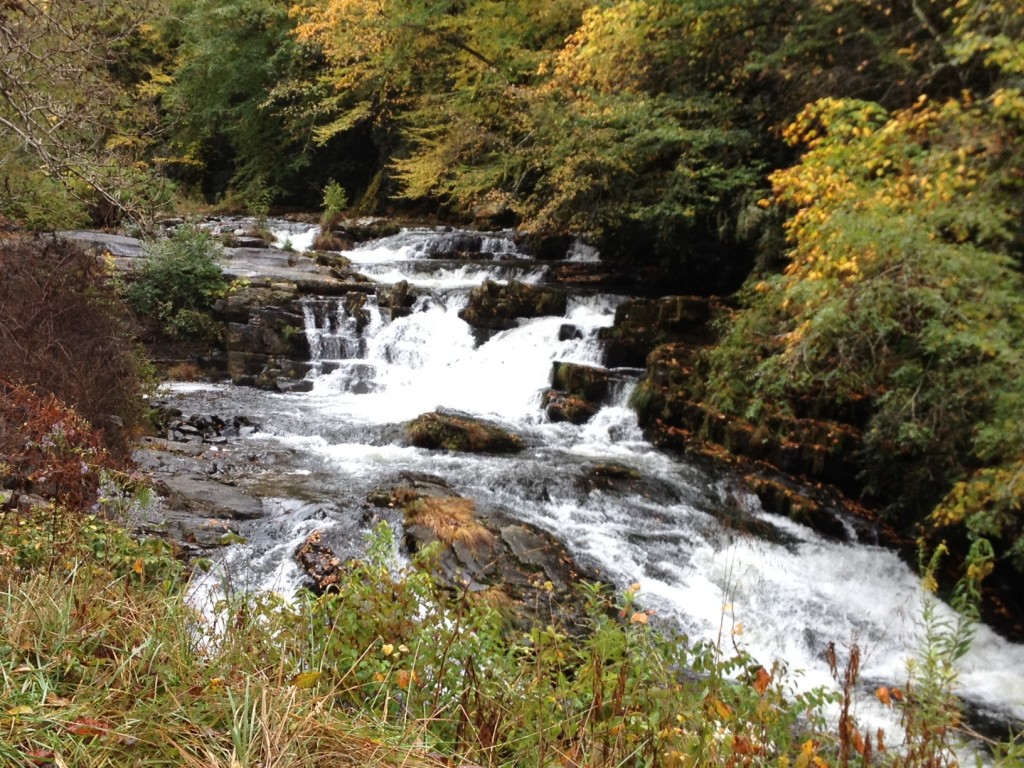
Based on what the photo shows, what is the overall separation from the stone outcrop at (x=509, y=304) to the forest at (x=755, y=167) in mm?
1283

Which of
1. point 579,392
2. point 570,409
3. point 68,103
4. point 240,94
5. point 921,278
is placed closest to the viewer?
point 68,103

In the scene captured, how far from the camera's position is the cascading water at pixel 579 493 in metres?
5.59

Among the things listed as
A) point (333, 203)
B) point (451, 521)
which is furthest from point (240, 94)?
point (451, 521)

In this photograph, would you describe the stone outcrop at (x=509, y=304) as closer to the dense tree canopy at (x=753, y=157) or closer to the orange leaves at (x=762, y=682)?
the dense tree canopy at (x=753, y=157)

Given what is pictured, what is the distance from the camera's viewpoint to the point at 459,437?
900 centimetres

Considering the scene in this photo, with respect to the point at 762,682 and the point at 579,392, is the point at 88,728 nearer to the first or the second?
the point at 762,682

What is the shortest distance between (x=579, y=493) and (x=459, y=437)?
78.5 inches

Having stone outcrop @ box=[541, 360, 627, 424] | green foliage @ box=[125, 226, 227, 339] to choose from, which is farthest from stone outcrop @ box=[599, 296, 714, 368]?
green foliage @ box=[125, 226, 227, 339]

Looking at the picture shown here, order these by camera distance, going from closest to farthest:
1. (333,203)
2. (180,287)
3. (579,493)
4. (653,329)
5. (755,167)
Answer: (579,493)
(755,167)
(653,329)
(180,287)
(333,203)

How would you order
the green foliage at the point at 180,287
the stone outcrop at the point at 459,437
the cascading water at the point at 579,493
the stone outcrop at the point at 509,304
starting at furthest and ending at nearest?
1. the stone outcrop at the point at 509,304
2. the green foliage at the point at 180,287
3. the stone outcrop at the point at 459,437
4. the cascading water at the point at 579,493

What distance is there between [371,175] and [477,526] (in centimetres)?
1976

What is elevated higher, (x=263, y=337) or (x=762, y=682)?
(x=762, y=682)

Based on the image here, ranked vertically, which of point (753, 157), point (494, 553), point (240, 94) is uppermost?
point (240, 94)

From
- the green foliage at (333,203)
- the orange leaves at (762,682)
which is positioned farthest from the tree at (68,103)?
the green foliage at (333,203)
